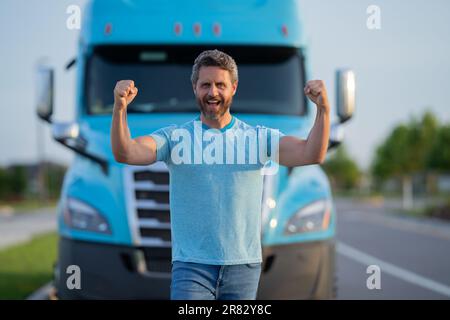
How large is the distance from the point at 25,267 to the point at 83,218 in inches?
252

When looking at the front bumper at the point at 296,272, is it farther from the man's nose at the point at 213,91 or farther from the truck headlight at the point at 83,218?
the man's nose at the point at 213,91

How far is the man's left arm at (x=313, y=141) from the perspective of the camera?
9.67 ft

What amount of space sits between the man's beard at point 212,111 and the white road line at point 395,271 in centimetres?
633

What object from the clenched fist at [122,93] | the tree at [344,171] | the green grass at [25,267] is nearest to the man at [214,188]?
the clenched fist at [122,93]

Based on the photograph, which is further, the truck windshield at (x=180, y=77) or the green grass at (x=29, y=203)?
the green grass at (x=29, y=203)

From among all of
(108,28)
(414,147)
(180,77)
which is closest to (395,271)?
(180,77)

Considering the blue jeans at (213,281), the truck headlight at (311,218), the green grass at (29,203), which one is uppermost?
the blue jeans at (213,281)

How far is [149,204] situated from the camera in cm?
545

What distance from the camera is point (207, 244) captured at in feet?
10.1
